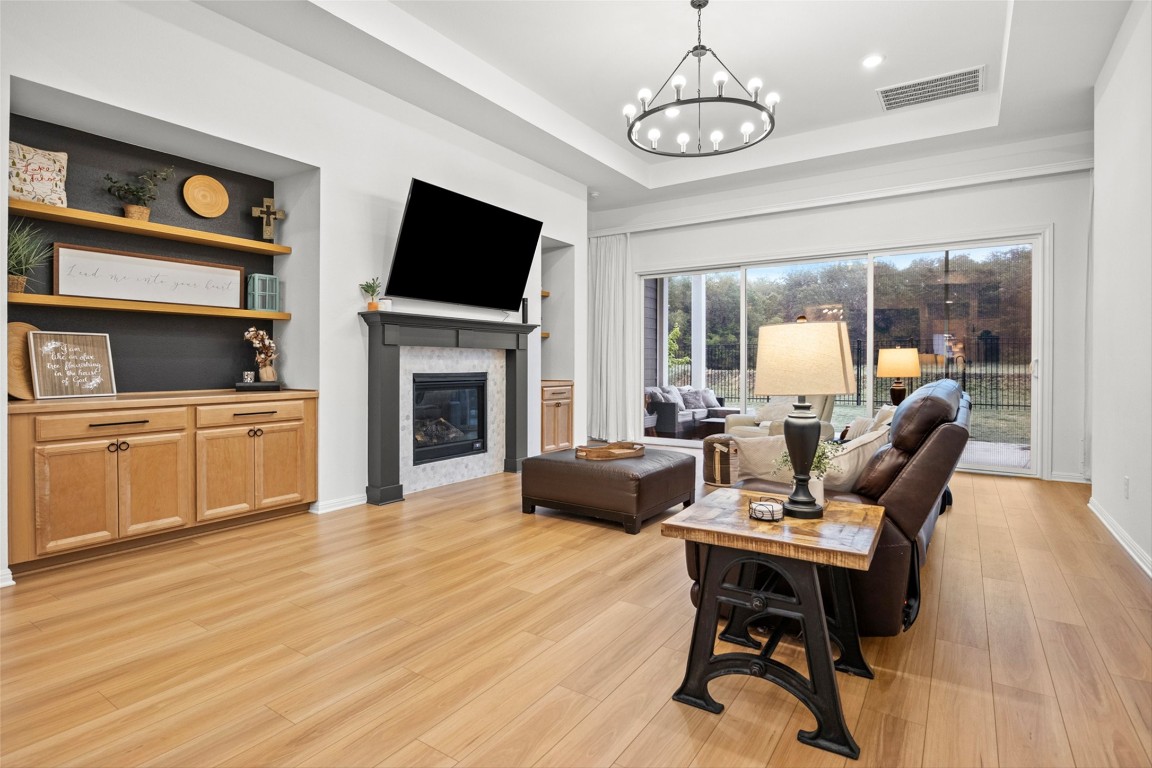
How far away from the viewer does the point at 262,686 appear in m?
1.96

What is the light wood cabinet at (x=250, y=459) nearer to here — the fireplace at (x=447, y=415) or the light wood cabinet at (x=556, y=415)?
the fireplace at (x=447, y=415)

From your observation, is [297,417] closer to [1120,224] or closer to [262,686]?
[262,686]

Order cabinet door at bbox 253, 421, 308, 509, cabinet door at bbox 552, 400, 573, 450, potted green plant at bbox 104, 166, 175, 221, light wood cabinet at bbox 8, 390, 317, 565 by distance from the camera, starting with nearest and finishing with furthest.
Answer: light wood cabinet at bbox 8, 390, 317, 565
potted green plant at bbox 104, 166, 175, 221
cabinet door at bbox 253, 421, 308, 509
cabinet door at bbox 552, 400, 573, 450

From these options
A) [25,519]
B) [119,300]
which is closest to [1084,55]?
[119,300]

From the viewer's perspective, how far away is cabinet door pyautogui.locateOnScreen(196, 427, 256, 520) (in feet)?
11.6

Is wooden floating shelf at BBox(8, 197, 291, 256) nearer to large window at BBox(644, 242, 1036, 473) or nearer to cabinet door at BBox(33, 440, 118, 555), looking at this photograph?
cabinet door at BBox(33, 440, 118, 555)

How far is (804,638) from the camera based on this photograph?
5.70 ft

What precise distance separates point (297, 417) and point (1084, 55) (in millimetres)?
5662

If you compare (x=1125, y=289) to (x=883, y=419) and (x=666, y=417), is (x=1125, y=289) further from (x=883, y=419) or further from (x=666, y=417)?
(x=666, y=417)

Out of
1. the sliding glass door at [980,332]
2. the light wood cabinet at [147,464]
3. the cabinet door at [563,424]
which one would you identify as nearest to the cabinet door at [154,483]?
the light wood cabinet at [147,464]

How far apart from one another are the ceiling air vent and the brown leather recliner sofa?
3.78m

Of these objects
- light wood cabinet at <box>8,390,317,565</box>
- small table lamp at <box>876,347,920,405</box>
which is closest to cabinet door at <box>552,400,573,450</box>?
light wood cabinet at <box>8,390,317,565</box>

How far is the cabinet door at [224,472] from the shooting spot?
11.6ft

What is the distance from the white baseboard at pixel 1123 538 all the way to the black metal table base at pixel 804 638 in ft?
6.67
